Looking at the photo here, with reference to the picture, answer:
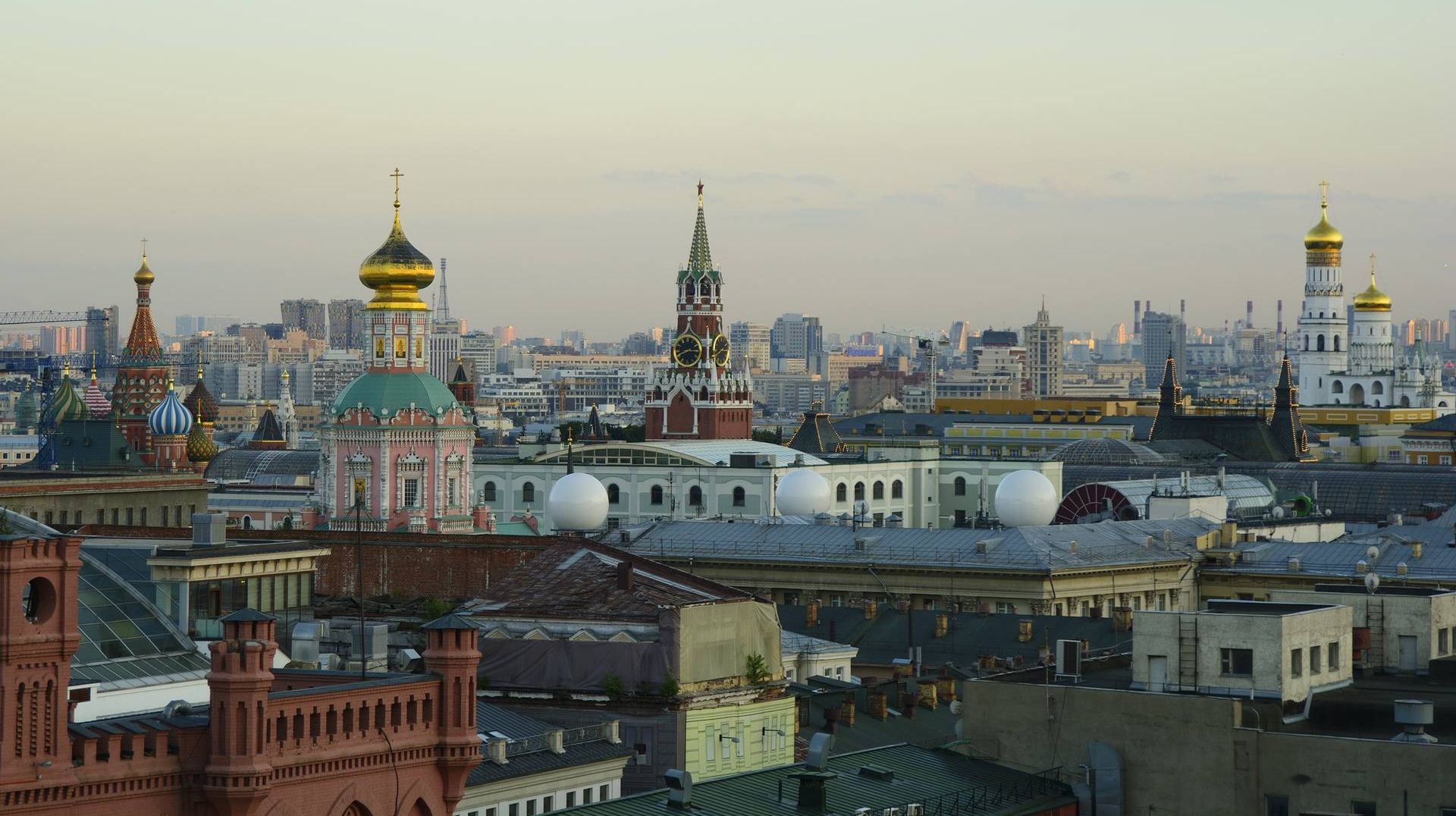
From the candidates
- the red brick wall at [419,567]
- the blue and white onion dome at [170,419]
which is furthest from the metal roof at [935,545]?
the blue and white onion dome at [170,419]

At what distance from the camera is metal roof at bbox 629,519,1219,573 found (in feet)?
277

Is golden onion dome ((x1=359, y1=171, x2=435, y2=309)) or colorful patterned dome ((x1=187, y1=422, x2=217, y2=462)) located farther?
colorful patterned dome ((x1=187, y1=422, x2=217, y2=462))

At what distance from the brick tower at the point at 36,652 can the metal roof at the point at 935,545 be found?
52.5m

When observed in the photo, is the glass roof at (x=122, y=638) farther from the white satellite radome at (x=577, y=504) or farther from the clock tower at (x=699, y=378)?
the clock tower at (x=699, y=378)

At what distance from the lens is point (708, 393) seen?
496ft

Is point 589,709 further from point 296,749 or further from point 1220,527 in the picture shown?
point 1220,527

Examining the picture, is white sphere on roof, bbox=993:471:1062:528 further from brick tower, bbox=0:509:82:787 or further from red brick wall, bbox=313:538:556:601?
brick tower, bbox=0:509:82:787

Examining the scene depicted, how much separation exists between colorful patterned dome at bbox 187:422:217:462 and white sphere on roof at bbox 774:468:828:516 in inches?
2667

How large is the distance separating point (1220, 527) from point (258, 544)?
120 ft

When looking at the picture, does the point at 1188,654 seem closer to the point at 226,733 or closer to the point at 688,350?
the point at 226,733

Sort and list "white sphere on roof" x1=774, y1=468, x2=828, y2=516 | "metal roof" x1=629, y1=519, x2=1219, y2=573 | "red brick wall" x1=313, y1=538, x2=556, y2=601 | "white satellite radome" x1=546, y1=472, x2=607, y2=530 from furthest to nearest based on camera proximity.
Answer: "white sphere on roof" x1=774, y1=468, x2=828, y2=516 → "white satellite radome" x1=546, y1=472, x2=607, y2=530 → "metal roof" x1=629, y1=519, x2=1219, y2=573 → "red brick wall" x1=313, y1=538, x2=556, y2=601

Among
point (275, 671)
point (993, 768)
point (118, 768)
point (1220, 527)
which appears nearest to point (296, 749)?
point (118, 768)

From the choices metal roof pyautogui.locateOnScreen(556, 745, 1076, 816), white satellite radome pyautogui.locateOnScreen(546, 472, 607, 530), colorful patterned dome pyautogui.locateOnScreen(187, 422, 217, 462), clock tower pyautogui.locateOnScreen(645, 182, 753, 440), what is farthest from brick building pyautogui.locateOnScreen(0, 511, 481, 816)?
colorful patterned dome pyautogui.locateOnScreen(187, 422, 217, 462)

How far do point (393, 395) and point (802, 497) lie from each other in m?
16.3
